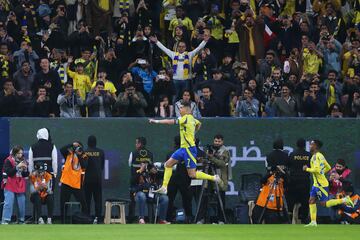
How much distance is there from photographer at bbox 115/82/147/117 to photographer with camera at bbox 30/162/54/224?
329 centimetres

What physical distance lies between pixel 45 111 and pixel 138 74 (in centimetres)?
309

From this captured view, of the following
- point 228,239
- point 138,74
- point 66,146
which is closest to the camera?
point 228,239

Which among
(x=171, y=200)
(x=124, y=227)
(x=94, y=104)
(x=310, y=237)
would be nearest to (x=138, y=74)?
(x=94, y=104)

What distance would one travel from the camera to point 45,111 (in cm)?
3503

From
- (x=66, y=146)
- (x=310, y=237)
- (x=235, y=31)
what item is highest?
(x=235, y=31)

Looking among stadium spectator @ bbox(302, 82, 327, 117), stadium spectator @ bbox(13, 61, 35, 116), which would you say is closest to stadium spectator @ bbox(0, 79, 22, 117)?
stadium spectator @ bbox(13, 61, 35, 116)

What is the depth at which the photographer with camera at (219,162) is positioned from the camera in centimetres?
3328

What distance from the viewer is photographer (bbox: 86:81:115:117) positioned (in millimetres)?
34844

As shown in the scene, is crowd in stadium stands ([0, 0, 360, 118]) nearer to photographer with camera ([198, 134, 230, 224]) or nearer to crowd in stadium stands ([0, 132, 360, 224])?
photographer with camera ([198, 134, 230, 224])

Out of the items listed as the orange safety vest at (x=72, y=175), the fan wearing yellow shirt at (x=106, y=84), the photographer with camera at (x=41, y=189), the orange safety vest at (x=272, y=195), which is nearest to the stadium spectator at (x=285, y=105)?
the orange safety vest at (x=272, y=195)

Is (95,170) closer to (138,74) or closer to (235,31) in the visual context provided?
(138,74)

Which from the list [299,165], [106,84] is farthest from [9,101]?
[299,165]

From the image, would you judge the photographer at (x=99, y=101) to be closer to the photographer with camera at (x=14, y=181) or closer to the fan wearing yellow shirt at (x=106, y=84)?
the fan wearing yellow shirt at (x=106, y=84)

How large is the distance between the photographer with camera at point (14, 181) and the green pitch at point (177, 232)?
1.98 meters
